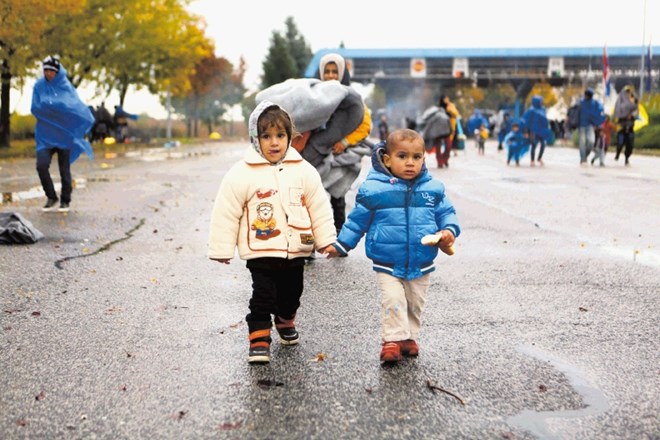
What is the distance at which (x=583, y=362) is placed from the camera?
3.94 meters

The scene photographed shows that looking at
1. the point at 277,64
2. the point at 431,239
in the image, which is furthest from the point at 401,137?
the point at 277,64

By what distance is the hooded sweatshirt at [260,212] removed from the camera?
13.4ft

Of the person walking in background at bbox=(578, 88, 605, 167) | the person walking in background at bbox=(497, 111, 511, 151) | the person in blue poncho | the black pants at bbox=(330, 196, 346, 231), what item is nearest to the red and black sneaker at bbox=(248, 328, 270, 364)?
the black pants at bbox=(330, 196, 346, 231)

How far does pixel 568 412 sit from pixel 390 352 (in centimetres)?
92

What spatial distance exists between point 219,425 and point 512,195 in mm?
10531

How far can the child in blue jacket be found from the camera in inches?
159

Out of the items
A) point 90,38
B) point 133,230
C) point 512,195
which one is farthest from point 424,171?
point 90,38

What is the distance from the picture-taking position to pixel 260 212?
4094 millimetres

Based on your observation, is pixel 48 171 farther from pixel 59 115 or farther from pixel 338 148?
pixel 338 148

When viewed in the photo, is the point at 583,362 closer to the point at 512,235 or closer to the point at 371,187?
the point at 371,187

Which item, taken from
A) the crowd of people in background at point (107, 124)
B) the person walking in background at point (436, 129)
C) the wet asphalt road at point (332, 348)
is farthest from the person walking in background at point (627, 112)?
the crowd of people in background at point (107, 124)

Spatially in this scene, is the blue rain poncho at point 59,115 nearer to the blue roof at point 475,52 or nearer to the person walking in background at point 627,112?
the person walking in background at point 627,112

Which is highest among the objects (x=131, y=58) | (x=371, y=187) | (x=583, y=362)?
(x=131, y=58)

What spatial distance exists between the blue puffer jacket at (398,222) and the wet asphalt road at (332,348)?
473 mm
